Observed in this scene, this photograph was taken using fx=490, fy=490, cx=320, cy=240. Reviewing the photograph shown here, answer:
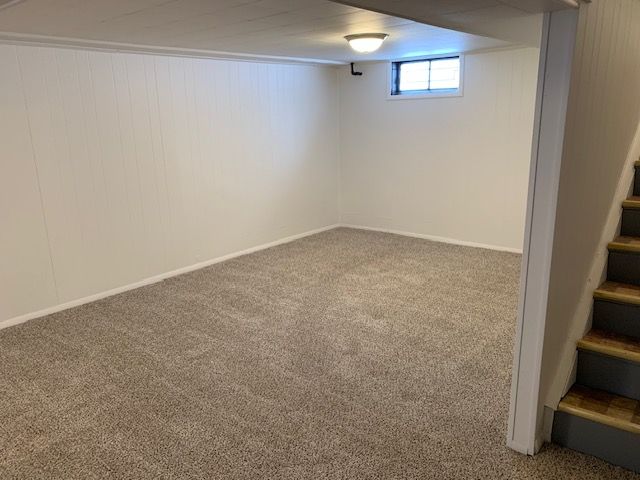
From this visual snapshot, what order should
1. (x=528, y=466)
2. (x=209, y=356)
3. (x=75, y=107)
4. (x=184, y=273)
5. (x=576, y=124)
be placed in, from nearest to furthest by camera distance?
(x=576, y=124), (x=528, y=466), (x=209, y=356), (x=75, y=107), (x=184, y=273)

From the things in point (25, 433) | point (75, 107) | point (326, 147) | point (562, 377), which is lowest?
point (25, 433)

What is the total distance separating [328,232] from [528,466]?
166 inches

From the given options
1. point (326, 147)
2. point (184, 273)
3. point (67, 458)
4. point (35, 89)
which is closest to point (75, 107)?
point (35, 89)

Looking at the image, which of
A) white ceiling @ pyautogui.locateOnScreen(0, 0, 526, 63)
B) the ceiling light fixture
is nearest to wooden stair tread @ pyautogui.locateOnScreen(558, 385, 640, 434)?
white ceiling @ pyautogui.locateOnScreen(0, 0, 526, 63)

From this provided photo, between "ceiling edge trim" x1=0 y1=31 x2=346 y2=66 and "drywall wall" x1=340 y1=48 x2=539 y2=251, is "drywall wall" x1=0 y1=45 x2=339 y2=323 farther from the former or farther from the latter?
"drywall wall" x1=340 y1=48 x2=539 y2=251

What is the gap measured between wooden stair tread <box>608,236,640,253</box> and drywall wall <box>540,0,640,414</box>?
41 millimetres

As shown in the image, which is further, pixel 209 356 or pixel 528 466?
pixel 209 356

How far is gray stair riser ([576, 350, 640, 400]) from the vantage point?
2111mm

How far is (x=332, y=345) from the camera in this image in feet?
10.3

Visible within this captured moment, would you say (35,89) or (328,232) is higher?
(35,89)

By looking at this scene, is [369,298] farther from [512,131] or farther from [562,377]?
[512,131]

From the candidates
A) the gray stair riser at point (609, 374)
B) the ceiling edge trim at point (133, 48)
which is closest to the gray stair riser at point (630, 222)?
the gray stair riser at point (609, 374)

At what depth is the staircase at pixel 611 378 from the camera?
2.00m

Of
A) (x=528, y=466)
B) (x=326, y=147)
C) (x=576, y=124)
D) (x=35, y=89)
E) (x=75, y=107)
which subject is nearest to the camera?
(x=576, y=124)
